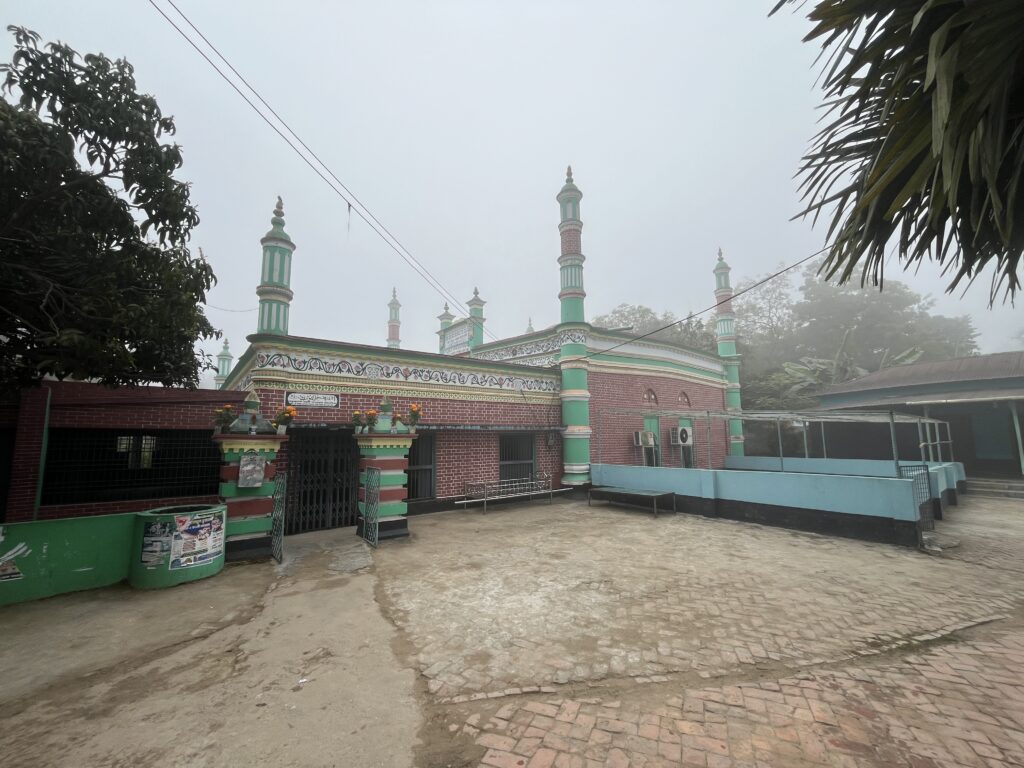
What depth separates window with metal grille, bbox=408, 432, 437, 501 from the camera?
10.6 meters

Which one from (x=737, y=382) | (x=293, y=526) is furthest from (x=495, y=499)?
(x=737, y=382)

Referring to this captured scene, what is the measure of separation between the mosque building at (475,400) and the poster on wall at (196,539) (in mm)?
2332

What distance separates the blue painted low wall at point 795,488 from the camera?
7.41 metres

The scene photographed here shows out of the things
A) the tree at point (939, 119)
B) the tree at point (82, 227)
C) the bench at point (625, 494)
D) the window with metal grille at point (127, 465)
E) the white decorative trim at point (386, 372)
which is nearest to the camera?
the tree at point (939, 119)

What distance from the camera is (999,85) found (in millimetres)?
1995

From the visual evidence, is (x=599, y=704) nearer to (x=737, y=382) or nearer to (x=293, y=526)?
(x=293, y=526)

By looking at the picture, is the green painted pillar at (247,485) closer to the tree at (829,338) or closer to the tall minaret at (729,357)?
the tall minaret at (729,357)

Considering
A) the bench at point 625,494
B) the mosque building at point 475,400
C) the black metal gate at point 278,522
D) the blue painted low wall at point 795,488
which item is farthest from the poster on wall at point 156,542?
the blue painted low wall at point 795,488

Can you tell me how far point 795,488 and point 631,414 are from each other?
5.96m

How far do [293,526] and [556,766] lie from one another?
790 centimetres

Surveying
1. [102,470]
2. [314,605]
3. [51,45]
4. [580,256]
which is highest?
[580,256]

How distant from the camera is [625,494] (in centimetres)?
1088

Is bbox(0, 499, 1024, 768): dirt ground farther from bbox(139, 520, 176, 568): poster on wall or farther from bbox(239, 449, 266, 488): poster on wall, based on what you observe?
bbox(239, 449, 266, 488): poster on wall

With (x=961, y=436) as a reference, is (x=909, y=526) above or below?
below
